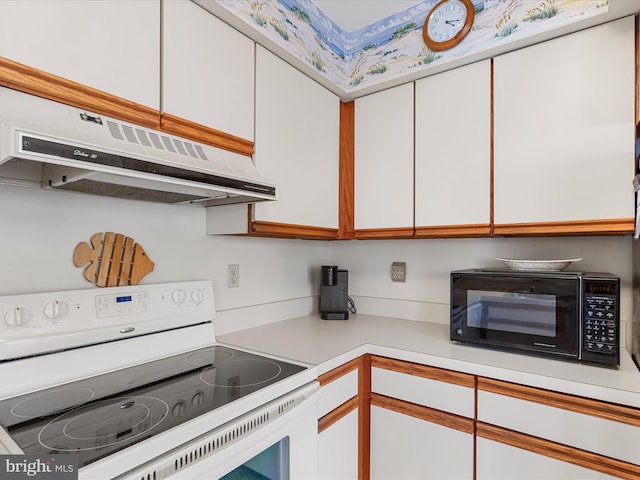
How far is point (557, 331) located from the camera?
1.35 m

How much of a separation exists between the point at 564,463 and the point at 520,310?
528mm

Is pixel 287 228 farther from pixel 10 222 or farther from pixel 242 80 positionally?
pixel 10 222

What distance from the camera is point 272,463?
1.08 meters

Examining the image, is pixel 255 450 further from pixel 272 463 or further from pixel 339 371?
pixel 339 371

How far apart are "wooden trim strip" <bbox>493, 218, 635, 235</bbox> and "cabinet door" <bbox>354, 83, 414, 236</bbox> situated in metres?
0.44

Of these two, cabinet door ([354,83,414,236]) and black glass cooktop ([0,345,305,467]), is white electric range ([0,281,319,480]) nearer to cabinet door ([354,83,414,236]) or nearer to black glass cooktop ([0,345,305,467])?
black glass cooktop ([0,345,305,467])

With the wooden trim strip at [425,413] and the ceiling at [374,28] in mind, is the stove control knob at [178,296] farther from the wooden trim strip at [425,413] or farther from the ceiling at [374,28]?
the ceiling at [374,28]

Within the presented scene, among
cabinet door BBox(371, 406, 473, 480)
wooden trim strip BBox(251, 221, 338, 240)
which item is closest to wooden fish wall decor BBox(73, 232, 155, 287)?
wooden trim strip BBox(251, 221, 338, 240)

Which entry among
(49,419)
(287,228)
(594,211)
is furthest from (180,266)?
(594,211)

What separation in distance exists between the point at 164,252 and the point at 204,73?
0.72m

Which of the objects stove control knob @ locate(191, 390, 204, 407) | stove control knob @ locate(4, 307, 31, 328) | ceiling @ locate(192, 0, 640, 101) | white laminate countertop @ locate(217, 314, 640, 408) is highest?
ceiling @ locate(192, 0, 640, 101)

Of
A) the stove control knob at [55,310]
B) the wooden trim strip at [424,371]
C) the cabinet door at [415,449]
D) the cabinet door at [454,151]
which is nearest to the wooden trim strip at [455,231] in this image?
the cabinet door at [454,151]

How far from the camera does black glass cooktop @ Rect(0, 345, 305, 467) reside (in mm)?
778

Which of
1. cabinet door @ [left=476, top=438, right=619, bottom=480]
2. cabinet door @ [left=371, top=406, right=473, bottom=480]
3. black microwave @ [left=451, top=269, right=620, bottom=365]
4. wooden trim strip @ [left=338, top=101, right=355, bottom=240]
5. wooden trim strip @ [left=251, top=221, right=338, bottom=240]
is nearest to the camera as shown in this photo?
cabinet door @ [left=476, top=438, right=619, bottom=480]
